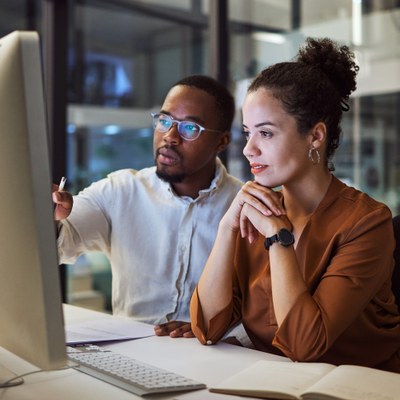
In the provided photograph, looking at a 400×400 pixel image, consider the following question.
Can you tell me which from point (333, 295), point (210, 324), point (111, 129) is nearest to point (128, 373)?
point (210, 324)

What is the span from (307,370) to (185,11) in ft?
11.2

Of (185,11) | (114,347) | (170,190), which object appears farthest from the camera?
(185,11)

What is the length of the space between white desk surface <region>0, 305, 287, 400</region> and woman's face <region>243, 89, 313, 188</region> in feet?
1.48

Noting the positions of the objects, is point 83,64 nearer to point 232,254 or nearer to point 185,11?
point 185,11

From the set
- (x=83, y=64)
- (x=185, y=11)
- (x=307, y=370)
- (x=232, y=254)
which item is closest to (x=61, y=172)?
(x=83, y=64)

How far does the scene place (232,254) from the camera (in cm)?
162

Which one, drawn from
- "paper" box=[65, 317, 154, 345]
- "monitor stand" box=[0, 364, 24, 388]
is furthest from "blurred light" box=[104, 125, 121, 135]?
"monitor stand" box=[0, 364, 24, 388]

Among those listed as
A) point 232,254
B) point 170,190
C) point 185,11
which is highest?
point 185,11

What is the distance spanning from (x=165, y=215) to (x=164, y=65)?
2.50 m

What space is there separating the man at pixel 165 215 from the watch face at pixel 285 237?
601mm

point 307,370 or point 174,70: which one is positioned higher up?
point 174,70

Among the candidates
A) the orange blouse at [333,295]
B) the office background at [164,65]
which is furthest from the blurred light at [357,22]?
the orange blouse at [333,295]

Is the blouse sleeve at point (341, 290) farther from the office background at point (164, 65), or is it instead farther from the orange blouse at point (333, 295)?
the office background at point (164, 65)

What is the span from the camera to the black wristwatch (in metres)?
1.45
